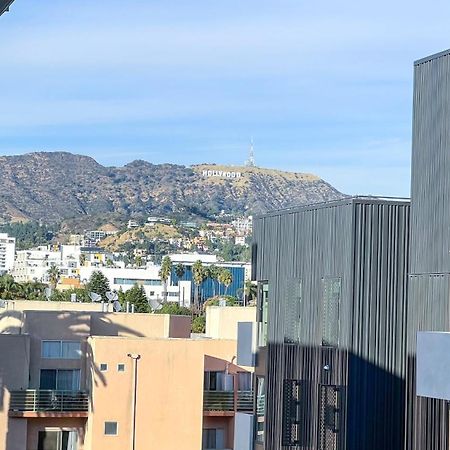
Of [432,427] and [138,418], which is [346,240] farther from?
[138,418]

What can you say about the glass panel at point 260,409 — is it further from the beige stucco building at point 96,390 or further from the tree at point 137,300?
the tree at point 137,300

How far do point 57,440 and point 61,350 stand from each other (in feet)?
11.0

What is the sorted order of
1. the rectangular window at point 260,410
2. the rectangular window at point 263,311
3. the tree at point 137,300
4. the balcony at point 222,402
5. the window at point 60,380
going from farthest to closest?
the tree at point 137,300 → the balcony at point 222,402 → the window at point 60,380 → the rectangular window at point 263,311 → the rectangular window at point 260,410

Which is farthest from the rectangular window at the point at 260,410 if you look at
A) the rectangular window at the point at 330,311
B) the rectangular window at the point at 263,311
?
the rectangular window at the point at 330,311

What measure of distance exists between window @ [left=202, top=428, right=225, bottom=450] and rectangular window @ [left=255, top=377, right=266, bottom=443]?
1763 cm

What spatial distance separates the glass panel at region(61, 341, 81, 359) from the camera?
49.5 meters

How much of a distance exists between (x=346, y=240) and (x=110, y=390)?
74.3 feet

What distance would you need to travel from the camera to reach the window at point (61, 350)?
4931 centimetres

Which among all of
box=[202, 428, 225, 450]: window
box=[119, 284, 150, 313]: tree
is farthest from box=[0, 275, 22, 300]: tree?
box=[202, 428, 225, 450]: window

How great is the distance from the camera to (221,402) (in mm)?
50406

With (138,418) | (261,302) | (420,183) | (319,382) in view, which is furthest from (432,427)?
(138,418)

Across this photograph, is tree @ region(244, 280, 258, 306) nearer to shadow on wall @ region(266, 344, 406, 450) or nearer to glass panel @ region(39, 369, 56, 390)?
glass panel @ region(39, 369, 56, 390)

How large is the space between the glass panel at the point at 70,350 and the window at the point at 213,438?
575cm

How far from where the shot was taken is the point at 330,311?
28.4 metres
